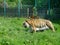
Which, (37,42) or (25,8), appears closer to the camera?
(37,42)

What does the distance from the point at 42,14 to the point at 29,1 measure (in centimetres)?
269

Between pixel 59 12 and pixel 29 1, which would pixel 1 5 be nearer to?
pixel 29 1

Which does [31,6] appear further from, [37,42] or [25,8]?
[37,42]

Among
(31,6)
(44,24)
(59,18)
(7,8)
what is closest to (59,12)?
(59,18)

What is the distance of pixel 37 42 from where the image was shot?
30.3ft

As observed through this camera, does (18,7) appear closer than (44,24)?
No

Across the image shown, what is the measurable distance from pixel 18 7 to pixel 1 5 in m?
1.84

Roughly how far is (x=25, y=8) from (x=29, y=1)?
1231 millimetres

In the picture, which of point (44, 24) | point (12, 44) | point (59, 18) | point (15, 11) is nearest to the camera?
point (12, 44)

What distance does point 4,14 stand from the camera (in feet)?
74.5

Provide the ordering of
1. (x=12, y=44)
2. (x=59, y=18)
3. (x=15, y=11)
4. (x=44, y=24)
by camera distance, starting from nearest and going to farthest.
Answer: (x=12, y=44) < (x=44, y=24) < (x=59, y=18) < (x=15, y=11)

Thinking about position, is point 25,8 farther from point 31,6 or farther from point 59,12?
point 59,12

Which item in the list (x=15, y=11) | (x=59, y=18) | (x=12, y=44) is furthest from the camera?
(x=15, y=11)

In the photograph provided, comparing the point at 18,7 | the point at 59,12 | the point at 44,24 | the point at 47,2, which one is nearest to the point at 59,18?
the point at 59,12
